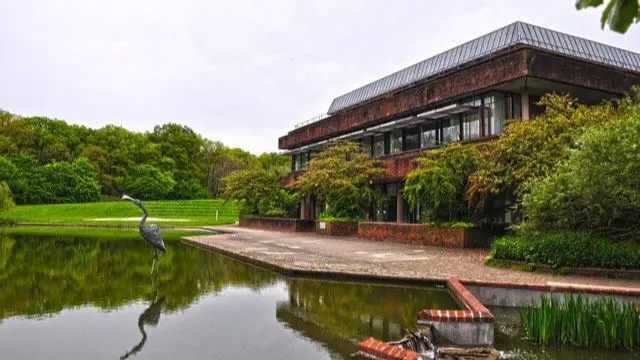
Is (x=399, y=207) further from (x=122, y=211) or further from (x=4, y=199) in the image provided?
(x=122, y=211)

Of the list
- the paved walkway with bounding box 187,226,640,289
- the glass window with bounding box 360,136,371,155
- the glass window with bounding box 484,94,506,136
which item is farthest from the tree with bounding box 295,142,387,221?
the paved walkway with bounding box 187,226,640,289

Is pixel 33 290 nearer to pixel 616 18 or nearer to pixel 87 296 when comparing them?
pixel 87 296

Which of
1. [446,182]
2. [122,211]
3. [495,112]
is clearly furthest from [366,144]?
[122,211]

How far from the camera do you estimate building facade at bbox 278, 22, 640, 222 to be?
70.9 feet

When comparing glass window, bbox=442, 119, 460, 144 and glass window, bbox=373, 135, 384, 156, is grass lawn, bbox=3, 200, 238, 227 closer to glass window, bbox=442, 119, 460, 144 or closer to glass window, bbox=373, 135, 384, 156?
glass window, bbox=373, 135, 384, 156

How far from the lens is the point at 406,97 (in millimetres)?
28391

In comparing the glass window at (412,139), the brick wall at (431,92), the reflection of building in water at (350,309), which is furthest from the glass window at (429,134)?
the reflection of building in water at (350,309)

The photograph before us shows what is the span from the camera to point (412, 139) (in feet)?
98.7

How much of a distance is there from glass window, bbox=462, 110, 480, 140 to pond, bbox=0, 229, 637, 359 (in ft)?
47.7

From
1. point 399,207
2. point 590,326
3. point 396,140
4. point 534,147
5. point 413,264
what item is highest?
point 396,140

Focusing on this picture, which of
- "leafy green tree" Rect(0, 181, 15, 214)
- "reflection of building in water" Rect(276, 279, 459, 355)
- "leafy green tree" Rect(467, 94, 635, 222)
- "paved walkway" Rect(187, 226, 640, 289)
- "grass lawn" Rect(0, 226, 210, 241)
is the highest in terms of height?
"leafy green tree" Rect(467, 94, 635, 222)

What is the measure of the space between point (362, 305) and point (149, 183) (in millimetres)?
64476

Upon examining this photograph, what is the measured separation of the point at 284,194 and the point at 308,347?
34.1 metres

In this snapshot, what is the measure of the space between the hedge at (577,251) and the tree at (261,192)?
84.8 ft
